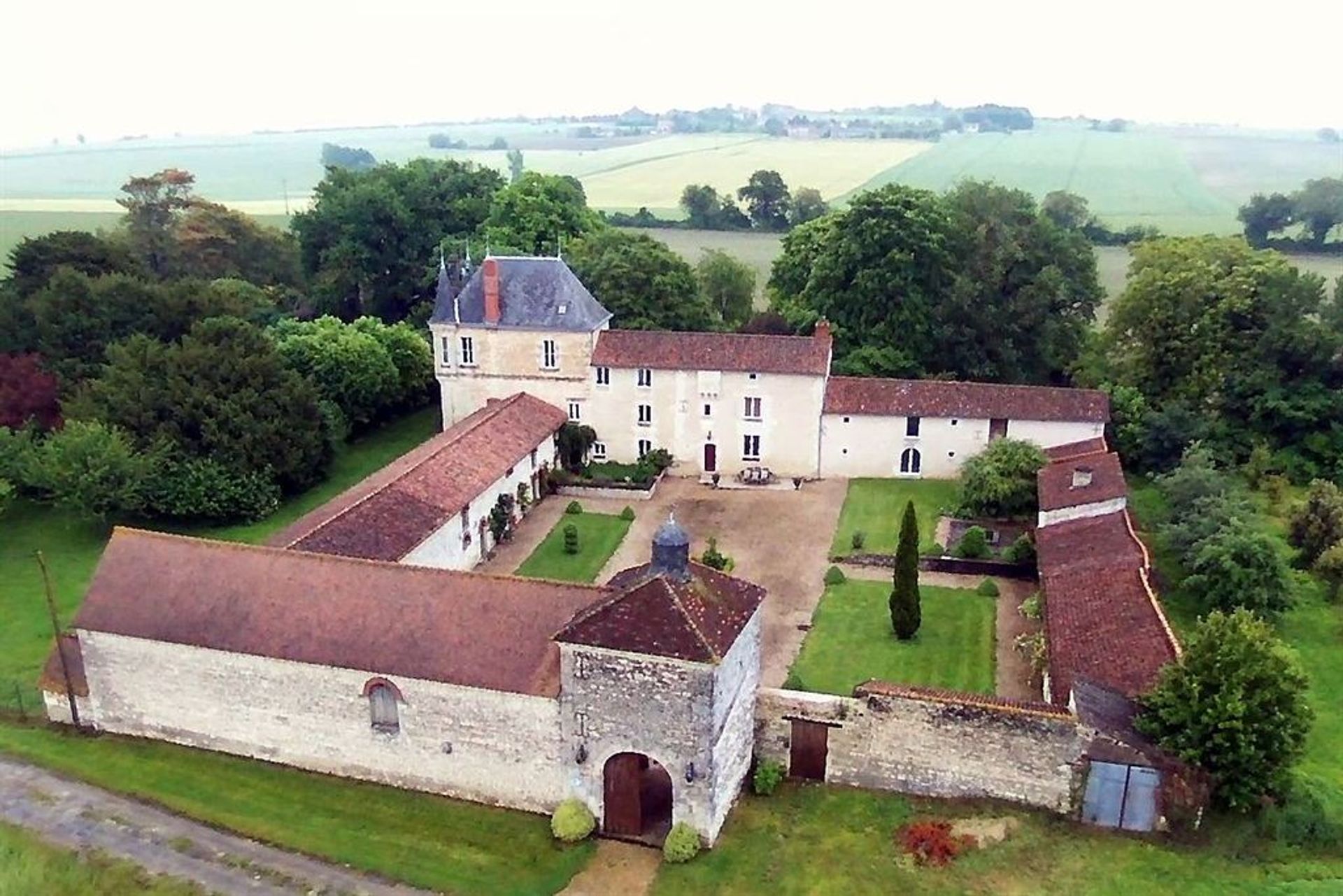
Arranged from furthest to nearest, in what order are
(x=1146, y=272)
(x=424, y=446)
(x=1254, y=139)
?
(x=1254, y=139), (x=1146, y=272), (x=424, y=446)

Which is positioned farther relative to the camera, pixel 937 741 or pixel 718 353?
pixel 718 353

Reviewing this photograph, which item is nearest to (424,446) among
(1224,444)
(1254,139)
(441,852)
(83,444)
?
(83,444)

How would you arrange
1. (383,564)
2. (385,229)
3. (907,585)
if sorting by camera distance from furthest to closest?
(385,229), (907,585), (383,564)

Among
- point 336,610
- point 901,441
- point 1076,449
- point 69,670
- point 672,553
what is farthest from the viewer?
point 901,441

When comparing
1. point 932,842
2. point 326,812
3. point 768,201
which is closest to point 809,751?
point 932,842

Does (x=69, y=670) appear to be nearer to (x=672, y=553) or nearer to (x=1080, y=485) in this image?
(x=672, y=553)

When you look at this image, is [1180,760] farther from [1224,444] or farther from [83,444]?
[83,444]

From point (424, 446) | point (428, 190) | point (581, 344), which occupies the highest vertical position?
point (428, 190)
